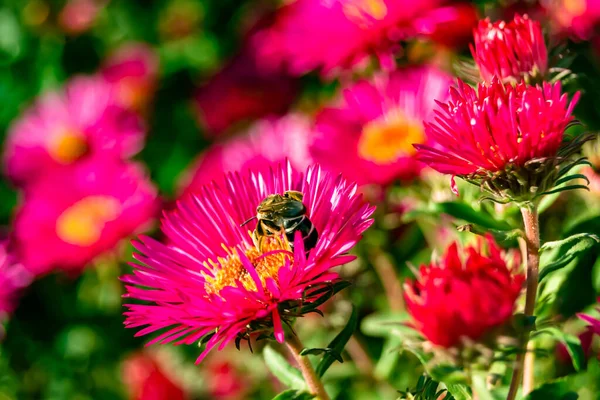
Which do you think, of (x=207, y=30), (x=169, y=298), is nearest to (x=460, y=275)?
(x=169, y=298)

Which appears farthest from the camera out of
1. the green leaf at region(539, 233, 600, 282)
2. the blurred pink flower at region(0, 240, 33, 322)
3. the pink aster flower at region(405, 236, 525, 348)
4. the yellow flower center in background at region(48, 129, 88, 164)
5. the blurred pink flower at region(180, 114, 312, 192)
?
the yellow flower center in background at region(48, 129, 88, 164)

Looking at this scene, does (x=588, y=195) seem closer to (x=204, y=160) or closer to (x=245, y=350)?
(x=245, y=350)

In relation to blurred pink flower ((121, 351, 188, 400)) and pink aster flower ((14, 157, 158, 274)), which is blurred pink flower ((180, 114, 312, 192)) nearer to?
pink aster flower ((14, 157, 158, 274))

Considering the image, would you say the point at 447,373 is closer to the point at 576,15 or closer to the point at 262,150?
the point at 576,15

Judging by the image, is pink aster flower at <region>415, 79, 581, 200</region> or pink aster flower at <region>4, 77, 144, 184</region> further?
pink aster flower at <region>4, 77, 144, 184</region>

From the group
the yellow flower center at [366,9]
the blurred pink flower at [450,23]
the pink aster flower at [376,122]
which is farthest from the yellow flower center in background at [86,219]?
the blurred pink flower at [450,23]

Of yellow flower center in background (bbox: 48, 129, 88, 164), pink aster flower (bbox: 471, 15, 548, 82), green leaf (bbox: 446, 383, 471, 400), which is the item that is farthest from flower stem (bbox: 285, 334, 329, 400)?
yellow flower center in background (bbox: 48, 129, 88, 164)
